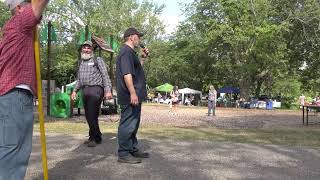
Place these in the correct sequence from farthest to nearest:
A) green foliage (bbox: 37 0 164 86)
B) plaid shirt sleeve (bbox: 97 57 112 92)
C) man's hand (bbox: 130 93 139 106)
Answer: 1. green foliage (bbox: 37 0 164 86)
2. plaid shirt sleeve (bbox: 97 57 112 92)
3. man's hand (bbox: 130 93 139 106)

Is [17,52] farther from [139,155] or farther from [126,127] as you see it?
[139,155]

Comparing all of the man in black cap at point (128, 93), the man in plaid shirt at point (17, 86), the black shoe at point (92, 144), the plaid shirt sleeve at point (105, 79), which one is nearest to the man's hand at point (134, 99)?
the man in black cap at point (128, 93)

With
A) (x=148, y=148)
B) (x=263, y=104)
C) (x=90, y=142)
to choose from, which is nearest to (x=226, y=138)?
(x=148, y=148)

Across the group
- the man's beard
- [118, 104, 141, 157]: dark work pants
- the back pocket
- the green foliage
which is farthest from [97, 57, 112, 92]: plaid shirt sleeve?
the green foliage

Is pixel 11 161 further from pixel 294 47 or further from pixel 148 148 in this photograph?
pixel 294 47

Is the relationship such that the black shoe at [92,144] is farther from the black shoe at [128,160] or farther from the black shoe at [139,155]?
the black shoe at [128,160]

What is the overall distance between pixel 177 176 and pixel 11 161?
2704 millimetres

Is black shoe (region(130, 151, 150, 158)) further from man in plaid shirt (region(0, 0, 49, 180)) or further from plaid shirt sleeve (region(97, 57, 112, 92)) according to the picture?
man in plaid shirt (region(0, 0, 49, 180))

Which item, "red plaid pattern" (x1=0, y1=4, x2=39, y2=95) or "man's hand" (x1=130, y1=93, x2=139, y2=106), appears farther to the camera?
"man's hand" (x1=130, y1=93, x2=139, y2=106)

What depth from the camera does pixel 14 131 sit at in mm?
3957

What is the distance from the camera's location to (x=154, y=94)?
76.0 m

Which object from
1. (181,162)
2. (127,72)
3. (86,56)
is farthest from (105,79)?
(181,162)

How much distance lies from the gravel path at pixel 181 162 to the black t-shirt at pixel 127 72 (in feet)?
3.02

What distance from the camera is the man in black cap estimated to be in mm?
7141
